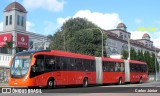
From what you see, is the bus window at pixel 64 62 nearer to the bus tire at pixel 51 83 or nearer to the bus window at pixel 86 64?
the bus tire at pixel 51 83

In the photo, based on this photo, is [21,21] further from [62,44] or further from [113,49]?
[113,49]

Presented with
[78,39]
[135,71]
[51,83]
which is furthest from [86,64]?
[78,39]

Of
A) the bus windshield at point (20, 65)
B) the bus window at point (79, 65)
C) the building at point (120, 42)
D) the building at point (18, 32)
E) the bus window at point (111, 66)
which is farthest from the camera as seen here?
the building at point (120, 42)

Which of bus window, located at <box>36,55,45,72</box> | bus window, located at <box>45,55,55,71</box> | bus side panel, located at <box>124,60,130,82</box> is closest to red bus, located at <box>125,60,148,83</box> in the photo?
bus side panel, located at <box>124,60,130,82</box>

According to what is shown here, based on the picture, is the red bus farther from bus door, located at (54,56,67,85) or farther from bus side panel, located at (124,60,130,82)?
bus door, located at (54,56,67,85)

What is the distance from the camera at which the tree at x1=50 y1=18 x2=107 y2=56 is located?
67.4 m

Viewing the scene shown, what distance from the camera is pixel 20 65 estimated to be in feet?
87.6

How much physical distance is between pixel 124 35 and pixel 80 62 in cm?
8756

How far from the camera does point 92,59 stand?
35250 millimetres

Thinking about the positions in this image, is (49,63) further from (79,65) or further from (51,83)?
(79,65)

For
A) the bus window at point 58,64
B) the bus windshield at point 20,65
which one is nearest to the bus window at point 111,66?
the bus window at point 58,64

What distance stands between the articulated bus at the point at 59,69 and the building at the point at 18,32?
4767cm

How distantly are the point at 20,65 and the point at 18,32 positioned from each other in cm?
6013

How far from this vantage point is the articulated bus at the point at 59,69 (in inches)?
1031
